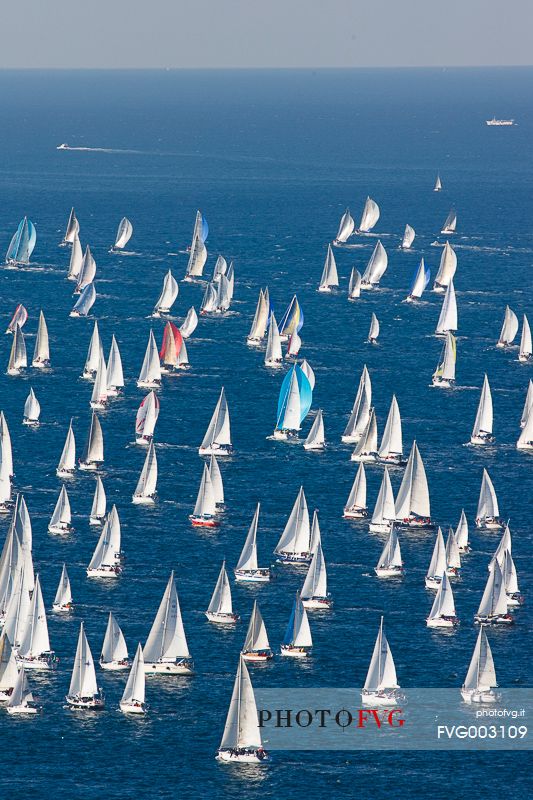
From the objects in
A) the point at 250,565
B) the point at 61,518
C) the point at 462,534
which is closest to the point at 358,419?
the point at 462,534

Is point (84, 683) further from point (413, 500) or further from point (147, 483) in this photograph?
point (413, 500)

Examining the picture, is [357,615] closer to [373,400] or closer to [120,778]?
[120,778]

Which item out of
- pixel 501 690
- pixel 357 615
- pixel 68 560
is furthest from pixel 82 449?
pixel 501 690

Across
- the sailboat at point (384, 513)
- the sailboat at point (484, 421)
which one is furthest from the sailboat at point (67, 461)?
the sailboat at point (484, 421)

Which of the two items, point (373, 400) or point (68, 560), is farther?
point (373, 400)

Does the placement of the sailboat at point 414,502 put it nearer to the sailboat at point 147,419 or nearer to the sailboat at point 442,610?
the sailboat at point 442,610

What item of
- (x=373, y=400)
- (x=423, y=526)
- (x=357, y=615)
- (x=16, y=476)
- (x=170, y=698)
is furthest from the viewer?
(x=373, y=400)
